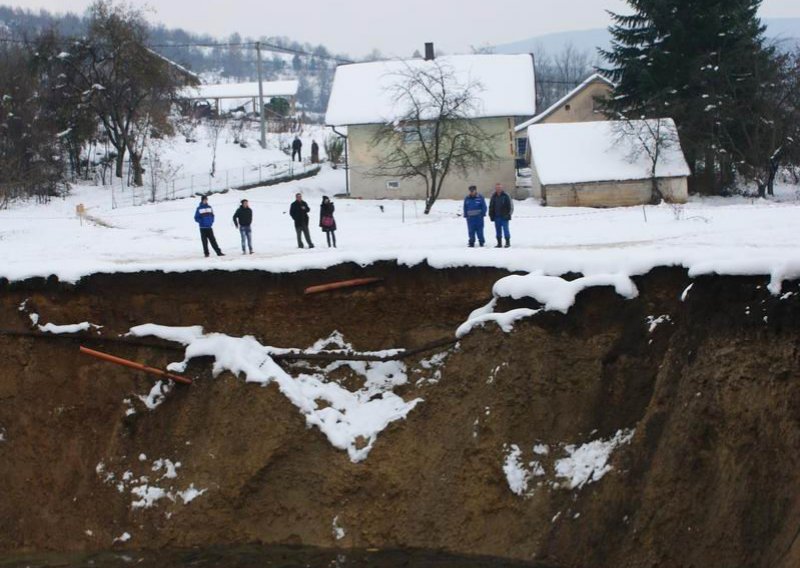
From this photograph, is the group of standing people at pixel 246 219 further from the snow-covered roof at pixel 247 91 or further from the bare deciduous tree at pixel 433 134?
the snow-covered roof at pixel 247 91

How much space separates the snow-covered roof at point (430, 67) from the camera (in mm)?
44500

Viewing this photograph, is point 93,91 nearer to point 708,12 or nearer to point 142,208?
point 142,208

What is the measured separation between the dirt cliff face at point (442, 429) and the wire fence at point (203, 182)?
31.2 m

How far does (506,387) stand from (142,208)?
29.7 meters

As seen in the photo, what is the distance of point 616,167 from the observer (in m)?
39.8

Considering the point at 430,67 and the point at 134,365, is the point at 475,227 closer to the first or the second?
the point at 134,365

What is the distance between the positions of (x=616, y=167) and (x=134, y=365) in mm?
29153

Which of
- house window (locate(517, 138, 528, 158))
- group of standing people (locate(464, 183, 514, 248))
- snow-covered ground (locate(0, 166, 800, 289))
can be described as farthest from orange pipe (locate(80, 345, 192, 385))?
house window (locate(517, 138, 528, 158))

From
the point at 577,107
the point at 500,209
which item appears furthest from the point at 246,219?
→ the point at 577,107

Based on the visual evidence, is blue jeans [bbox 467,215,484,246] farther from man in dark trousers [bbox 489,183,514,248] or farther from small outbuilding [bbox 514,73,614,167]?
small outbuilding [bbox 514,73,614,167]

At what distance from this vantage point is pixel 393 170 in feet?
144

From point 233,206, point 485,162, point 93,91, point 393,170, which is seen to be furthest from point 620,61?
point 93,91

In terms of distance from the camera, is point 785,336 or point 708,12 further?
point 708,12

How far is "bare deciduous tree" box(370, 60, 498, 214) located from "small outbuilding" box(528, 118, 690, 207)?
110 inches
